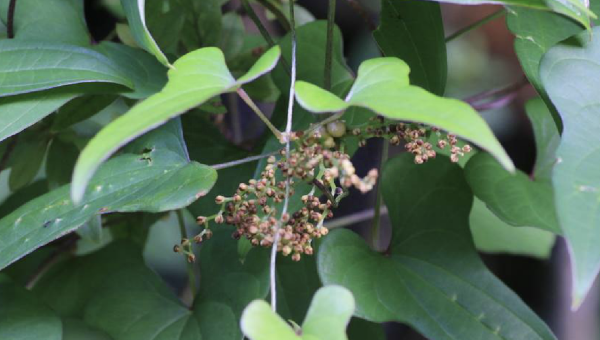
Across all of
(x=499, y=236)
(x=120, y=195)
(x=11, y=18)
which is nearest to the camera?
(x=120, y=195)

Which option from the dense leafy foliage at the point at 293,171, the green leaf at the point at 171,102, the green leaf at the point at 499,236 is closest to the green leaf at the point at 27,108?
the dense leafy foliage at the point at 293,171

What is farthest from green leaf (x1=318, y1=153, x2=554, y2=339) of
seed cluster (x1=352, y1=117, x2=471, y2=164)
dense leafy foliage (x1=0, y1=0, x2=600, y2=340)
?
seed cluster (x1=352, y1=117, x2=471, y2=164)

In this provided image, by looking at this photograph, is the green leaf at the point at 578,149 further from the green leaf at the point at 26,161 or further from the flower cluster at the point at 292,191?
the green leaf at the point at 26,161

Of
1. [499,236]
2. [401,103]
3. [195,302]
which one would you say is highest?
[401,103]

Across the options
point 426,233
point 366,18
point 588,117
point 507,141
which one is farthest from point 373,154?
point 588,117

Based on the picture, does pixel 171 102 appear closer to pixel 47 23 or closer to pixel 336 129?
pixel 336 129

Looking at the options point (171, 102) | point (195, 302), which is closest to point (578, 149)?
point (171, 102)
